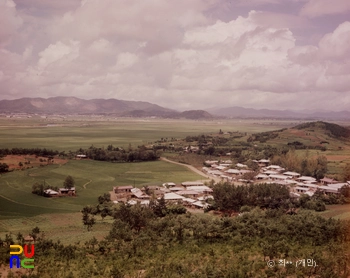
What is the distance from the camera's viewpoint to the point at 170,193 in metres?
44.1

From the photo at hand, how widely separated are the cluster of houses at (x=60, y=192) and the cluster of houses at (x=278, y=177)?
25027mm

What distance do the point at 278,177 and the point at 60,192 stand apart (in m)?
35.2

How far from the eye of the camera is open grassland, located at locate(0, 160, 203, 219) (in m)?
37.6

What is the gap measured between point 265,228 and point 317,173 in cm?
3608

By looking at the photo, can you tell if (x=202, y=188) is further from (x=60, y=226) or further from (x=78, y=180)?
(x=60, y=226)

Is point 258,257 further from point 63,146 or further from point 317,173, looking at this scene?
point 63,146

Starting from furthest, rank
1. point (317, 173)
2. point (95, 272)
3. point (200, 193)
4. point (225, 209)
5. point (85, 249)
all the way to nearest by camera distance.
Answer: point (317, 173), point (200, 193), point (225, 209), point (85, 249), point (95, 272)

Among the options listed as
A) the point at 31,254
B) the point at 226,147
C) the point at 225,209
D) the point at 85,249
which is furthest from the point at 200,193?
the point at 226,147

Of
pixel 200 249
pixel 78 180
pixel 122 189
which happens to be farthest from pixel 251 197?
pixel 78 180

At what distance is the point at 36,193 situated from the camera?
4228 cm

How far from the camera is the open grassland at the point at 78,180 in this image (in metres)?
Result: 37.6

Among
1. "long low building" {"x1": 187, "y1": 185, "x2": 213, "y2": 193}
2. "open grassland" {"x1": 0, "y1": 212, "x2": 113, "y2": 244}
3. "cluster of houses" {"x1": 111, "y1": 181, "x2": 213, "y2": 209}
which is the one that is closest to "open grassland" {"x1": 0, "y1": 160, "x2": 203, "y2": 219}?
"open grassland" {"x1": 0, "y1": 212, "x2": 113, "y2": 244}

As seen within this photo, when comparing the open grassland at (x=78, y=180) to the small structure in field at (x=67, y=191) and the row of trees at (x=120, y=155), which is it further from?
the row of trees at (x=120, y=155)

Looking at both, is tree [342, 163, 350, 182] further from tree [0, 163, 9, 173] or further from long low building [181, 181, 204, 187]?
tree [0, 163, 9, 173]
